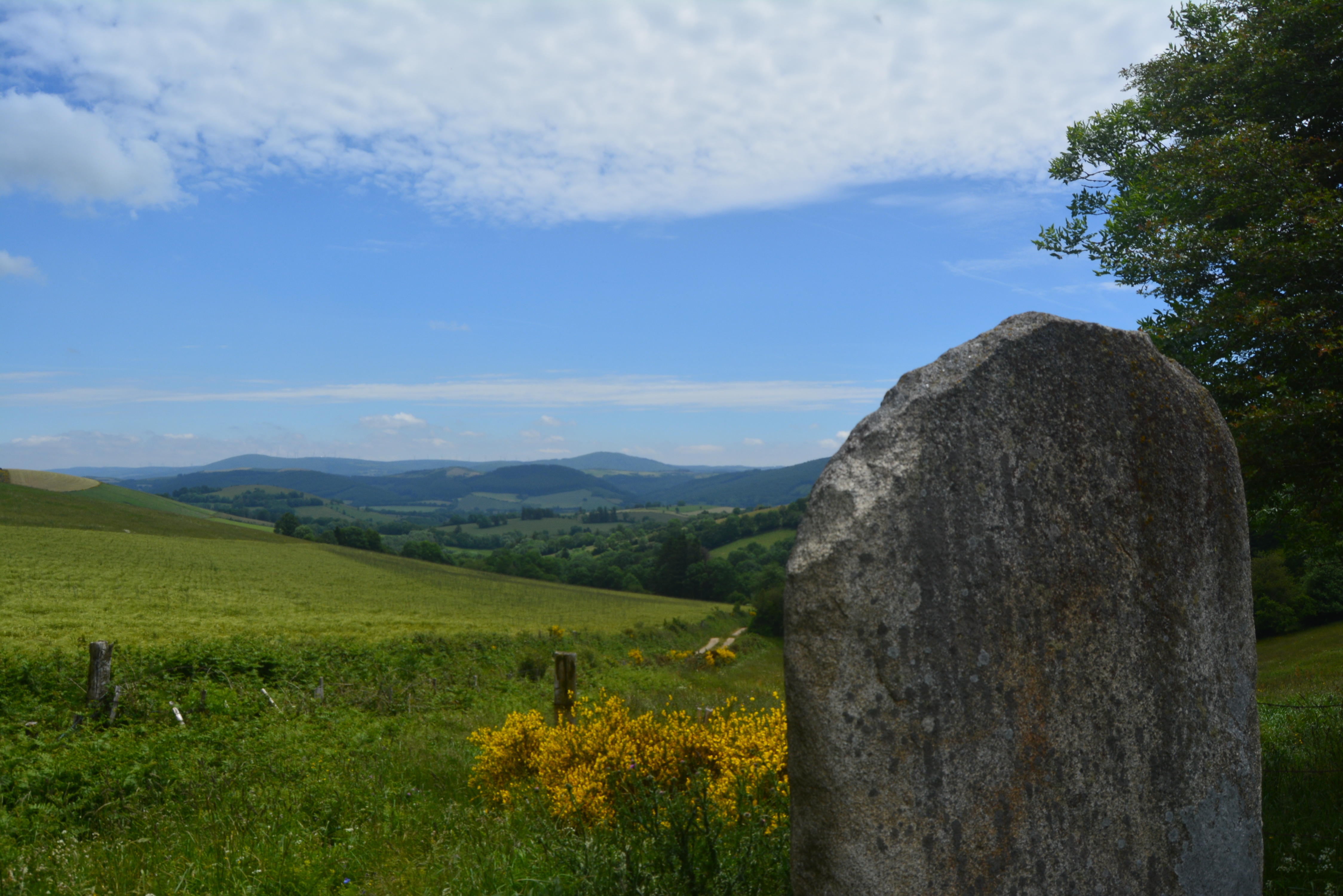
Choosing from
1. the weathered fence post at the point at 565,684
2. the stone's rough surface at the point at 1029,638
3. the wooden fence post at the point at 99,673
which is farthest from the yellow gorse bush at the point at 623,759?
the wooden fence post at the point at 99,673

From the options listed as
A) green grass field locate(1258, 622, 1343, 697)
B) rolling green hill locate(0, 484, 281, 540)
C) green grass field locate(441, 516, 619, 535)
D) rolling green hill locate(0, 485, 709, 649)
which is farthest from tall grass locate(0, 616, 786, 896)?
green grass field locate(441, 516, 619, 535)

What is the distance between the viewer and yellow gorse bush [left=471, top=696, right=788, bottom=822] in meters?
5.66

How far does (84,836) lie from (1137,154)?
14323 mm

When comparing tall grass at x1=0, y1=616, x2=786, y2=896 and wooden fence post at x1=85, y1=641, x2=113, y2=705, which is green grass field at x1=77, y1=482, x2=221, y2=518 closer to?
tall grass at x1=0, y1=616, x2=786, y2=896

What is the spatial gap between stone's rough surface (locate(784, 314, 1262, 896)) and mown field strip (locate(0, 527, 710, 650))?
1995 centimetres

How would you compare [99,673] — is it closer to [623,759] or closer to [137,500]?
[623,759]

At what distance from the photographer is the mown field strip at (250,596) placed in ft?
79.4

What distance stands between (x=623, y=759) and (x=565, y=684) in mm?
2699

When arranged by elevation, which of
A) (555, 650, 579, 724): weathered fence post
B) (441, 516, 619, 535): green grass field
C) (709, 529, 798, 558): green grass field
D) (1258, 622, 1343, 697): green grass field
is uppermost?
(555, 650, 579, 724): weathered fence post

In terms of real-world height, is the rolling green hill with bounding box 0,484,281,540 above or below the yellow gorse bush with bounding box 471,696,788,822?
below

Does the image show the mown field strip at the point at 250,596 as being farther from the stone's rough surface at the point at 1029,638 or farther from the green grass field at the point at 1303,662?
the green grass field at the point at 1303,662

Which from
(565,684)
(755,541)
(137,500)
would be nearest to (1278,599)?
(565,684)

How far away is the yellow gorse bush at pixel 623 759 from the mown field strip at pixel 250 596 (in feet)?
51.6

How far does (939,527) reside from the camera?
348 cm
